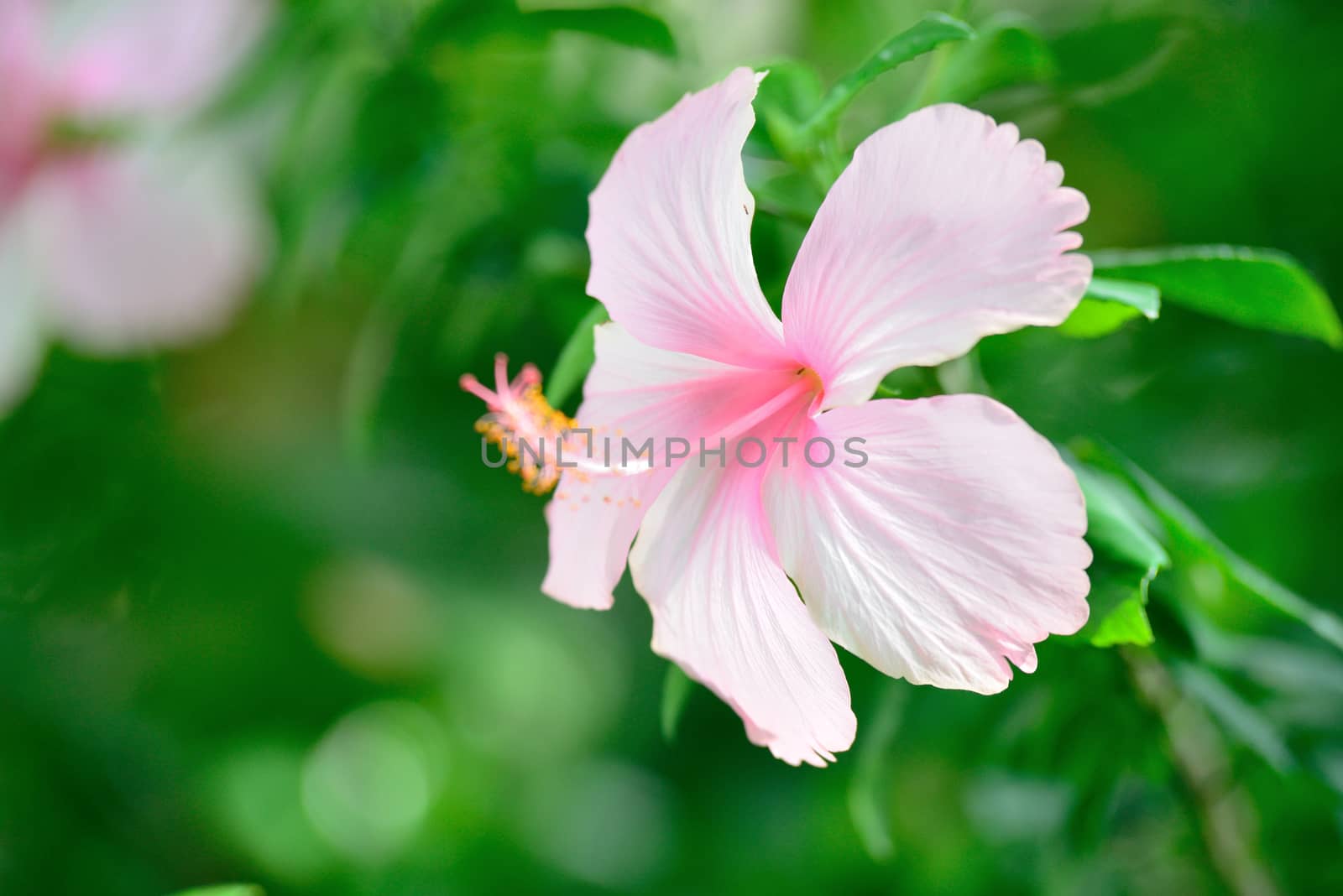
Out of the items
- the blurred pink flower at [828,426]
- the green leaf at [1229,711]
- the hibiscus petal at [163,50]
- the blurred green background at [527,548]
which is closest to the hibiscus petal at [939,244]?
the blurred pink flower at [828,426]

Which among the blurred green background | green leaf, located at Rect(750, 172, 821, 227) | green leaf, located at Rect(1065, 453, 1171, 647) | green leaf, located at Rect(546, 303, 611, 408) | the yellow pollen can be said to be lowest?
the blurred green background

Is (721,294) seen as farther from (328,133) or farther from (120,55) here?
(120,55)

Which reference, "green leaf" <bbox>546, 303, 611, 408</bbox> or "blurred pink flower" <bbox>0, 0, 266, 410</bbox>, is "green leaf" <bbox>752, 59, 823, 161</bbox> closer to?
"green leaf" <bbox>546, 303, 611, 408</bbox>

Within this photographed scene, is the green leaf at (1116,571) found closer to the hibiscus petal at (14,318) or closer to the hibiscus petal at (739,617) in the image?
the hibiscus petal at (739,617)

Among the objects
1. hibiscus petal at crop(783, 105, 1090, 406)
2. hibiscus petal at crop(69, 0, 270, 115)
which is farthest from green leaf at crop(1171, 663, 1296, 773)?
hibiscus petal at crop(69, 0, 270, 115)

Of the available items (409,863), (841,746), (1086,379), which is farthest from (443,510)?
(841,746)
